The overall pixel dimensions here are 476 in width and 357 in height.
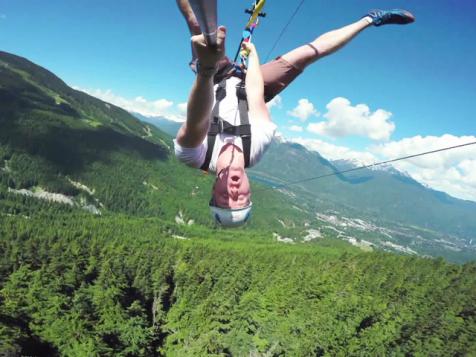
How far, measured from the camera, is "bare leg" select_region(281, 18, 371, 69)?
4473 millimetres

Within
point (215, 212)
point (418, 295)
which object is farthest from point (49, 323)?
point (418, 295)

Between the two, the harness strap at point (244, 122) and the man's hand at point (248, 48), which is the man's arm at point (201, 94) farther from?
the man's hand at point (248, 48)

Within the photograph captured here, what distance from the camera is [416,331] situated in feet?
115

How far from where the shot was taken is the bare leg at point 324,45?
14.7 ft

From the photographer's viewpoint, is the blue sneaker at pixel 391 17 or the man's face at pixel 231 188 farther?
the blue sneaker at pixel 391 17

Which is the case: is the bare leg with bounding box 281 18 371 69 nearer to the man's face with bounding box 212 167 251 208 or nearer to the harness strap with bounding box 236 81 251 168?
the harness strap with bounding box 236 81 251 168

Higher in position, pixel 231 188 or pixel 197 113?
pixel 197 113

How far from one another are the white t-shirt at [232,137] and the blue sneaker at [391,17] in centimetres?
222

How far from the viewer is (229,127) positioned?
12.7 feet

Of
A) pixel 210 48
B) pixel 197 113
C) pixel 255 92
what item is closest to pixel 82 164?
pixel 255 92

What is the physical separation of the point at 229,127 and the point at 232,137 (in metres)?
0.12

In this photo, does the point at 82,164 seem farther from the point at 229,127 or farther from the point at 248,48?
the point at 229,127

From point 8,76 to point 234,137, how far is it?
22011cm

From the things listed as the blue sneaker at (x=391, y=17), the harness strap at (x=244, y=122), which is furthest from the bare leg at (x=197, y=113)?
the blue sneaker at (x=391, y=17)
